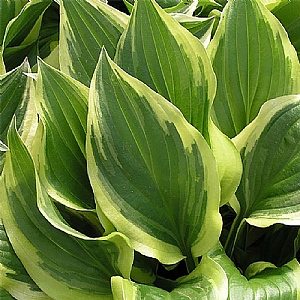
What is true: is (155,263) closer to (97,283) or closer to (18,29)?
(97,283)

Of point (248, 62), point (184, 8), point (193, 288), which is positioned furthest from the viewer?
point (184, 8)

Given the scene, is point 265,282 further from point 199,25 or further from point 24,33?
point 24,33

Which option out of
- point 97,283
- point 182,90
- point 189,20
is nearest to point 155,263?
point 97,283

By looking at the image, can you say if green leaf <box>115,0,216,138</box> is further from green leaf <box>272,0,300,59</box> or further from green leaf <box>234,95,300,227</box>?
green leaf <box>272,0,300,59</box>

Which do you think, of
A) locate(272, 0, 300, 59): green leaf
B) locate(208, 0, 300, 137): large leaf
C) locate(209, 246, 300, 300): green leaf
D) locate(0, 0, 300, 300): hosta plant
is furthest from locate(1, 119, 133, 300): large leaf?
locate(272, 0, 300, 59): green leaf

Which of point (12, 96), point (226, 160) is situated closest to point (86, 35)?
point (12, 96)

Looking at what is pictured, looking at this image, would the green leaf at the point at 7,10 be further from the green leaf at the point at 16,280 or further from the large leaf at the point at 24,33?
the green leaf at the point at 16,280

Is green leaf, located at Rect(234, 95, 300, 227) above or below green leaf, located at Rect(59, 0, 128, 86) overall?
below
